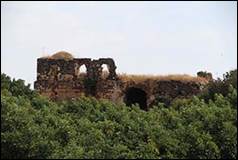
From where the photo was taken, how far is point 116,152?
51.9 ft

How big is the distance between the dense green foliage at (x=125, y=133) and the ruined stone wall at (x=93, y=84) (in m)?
11.7

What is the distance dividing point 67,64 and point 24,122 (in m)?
14.5

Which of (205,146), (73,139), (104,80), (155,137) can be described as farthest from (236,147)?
(104,80)

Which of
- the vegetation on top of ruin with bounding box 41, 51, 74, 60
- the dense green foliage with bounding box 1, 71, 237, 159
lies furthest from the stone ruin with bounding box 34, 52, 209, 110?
the dense green foliage with bounding box 1, 71, 237, 159

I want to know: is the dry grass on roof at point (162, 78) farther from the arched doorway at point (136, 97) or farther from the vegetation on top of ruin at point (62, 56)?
the vegetation on top of ruin at point (62, 56)

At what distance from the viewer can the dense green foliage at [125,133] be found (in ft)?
53.2

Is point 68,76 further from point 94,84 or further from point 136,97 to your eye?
point 136,97

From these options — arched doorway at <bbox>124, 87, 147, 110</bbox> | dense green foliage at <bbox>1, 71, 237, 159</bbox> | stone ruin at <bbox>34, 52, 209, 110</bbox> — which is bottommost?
dense green foliage at <bbox>1, 71, 237, 159</bbox>

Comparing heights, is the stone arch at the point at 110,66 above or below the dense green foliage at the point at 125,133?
above

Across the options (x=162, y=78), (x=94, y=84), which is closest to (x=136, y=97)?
(x=162, y=78)

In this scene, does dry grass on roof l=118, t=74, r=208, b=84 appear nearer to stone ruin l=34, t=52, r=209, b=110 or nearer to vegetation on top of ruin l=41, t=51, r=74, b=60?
stone ruin l=34, t=52, r=209, b=110

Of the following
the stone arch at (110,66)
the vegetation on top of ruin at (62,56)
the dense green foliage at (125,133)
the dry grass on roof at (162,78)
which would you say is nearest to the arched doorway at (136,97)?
the dry grass on roof at (162,78)

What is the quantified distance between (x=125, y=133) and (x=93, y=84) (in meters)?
13.8

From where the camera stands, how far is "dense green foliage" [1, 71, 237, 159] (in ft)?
53.2
